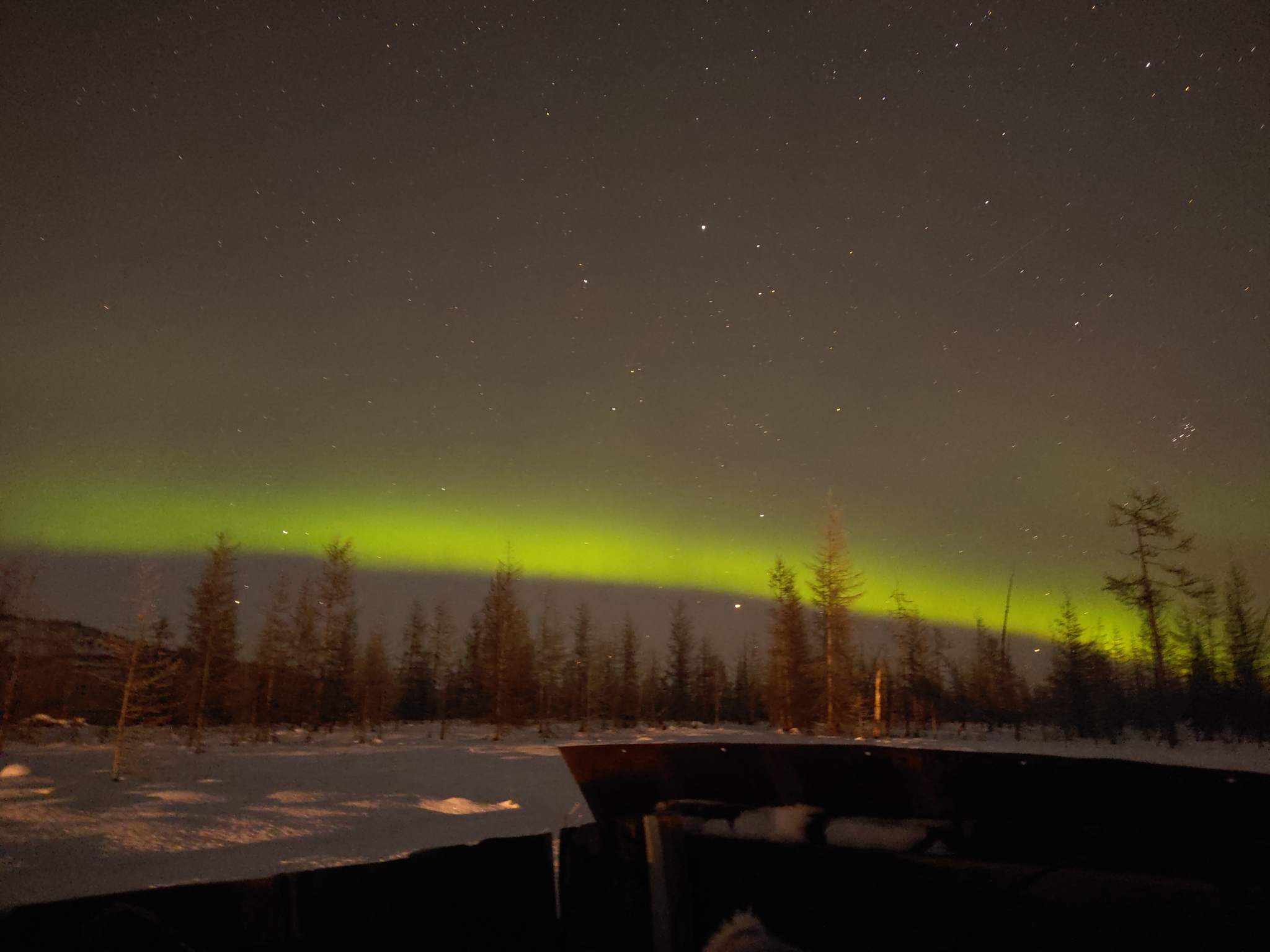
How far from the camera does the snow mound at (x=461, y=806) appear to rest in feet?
74.8

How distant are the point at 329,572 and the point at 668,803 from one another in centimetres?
→ 5035

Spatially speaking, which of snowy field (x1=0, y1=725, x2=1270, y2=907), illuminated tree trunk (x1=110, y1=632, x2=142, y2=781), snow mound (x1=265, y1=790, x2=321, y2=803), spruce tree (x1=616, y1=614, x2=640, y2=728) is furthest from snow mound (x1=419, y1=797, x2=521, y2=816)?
spruce tree (x1=616, y1=614, x2=640, y2=728)

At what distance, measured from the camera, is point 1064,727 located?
162ft

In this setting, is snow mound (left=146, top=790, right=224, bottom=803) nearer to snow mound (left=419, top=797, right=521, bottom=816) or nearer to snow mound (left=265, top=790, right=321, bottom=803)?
snow mound (left=265, top=790, right=321, bottom=803)

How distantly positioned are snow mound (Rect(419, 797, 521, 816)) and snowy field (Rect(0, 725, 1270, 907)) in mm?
101

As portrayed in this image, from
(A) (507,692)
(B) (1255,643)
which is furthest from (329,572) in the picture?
(B) (1255,643)

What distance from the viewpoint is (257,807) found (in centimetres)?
2284

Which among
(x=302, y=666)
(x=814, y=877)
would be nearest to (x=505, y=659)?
(x=302, y=666)

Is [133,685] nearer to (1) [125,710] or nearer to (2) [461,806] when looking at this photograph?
(1) [125,710]

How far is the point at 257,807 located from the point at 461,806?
6665mm

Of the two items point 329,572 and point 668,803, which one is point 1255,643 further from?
point 329,572

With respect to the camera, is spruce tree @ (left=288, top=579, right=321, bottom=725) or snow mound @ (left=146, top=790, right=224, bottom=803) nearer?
snow mound @ (left=146, top=790, right=224, bottom=803)

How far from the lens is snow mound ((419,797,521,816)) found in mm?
22797

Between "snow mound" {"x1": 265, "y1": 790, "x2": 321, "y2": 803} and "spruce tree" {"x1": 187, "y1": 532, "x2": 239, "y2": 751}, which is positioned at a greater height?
"spruce tree" {"x1": 187, "y1": 532, "x2": 239, "y2": 751}
